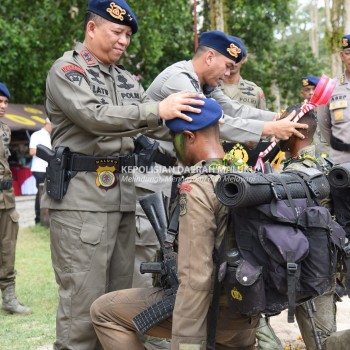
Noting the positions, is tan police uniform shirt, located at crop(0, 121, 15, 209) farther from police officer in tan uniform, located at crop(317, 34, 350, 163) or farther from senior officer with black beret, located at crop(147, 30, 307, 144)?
police officer in tan uniform, located at crop(317, 34, 350, 163)

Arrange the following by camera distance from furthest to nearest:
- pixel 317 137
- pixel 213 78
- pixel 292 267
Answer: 1. pixel 317 137
2. pixel 213 78
3. pixel 292 267

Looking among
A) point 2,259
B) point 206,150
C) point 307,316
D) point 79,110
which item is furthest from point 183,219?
point 2,259

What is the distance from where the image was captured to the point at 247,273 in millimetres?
2697

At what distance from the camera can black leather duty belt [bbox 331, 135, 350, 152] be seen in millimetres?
5932

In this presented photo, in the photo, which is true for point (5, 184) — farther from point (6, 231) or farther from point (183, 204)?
point (183, 204)

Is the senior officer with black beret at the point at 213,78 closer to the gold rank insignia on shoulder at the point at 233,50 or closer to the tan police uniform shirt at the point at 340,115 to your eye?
the gold rank insignia on shoulder at the point at 233,50

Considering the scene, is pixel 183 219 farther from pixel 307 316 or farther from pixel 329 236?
pixel 307 316

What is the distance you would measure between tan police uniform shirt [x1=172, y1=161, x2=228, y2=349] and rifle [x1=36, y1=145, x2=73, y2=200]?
3.70 feet

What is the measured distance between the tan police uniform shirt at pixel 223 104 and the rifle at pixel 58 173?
101 centimetres

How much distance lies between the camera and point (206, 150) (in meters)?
3.16

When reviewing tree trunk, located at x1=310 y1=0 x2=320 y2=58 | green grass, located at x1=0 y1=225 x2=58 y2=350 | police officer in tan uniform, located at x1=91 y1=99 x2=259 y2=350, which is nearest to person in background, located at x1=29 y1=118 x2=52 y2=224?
green grass, located at x1=0 y1=225 x2=58 y2=350

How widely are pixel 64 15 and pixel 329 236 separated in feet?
47.1

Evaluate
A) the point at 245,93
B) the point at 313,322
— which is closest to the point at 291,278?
the point at 313,322

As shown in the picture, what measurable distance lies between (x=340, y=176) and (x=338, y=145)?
2.75 metres
